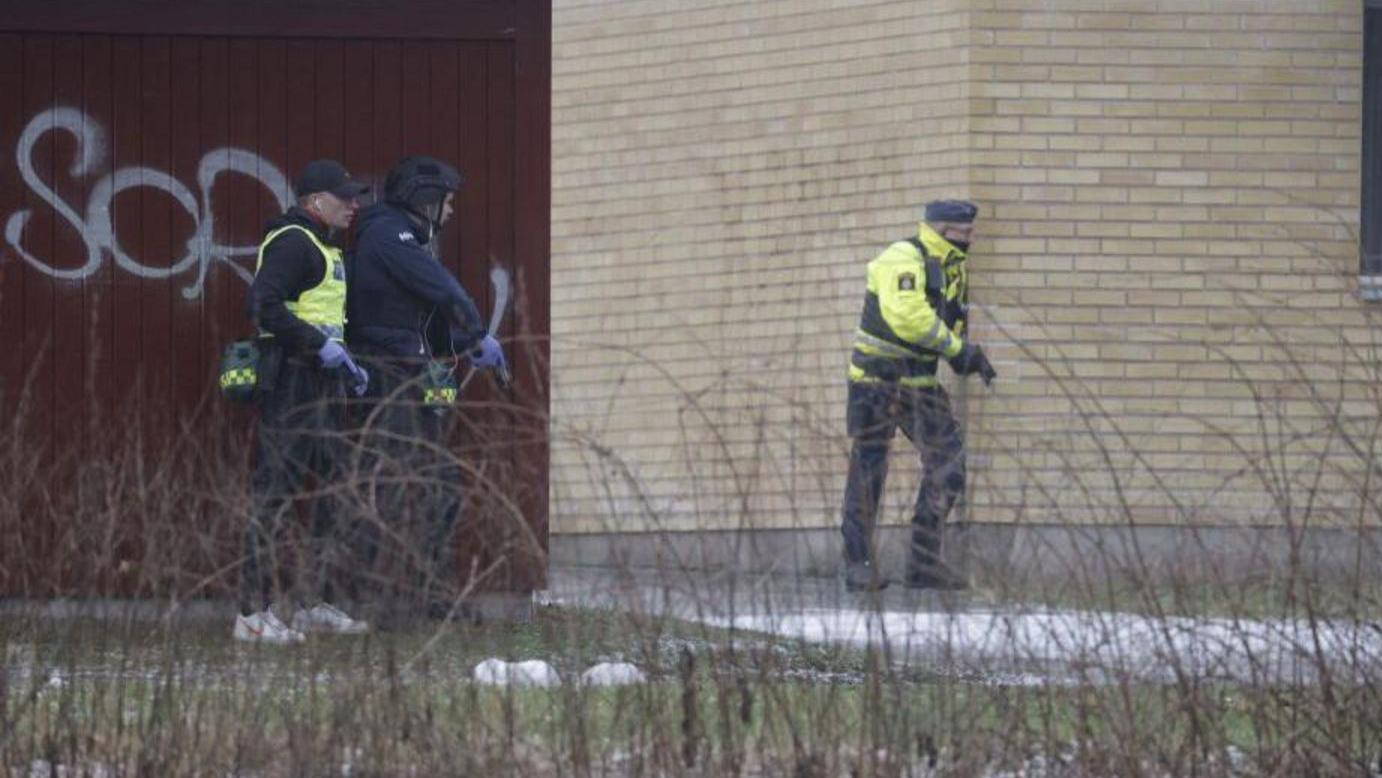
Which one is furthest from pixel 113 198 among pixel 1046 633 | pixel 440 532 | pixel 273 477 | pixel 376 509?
pixel 1046 633

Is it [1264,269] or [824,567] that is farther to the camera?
[1264,269]

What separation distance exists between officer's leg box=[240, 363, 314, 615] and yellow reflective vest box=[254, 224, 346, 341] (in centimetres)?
19

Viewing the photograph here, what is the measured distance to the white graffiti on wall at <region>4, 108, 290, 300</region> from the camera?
10.6 m

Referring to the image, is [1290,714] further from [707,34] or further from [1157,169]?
[707,34]

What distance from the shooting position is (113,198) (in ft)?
35.0

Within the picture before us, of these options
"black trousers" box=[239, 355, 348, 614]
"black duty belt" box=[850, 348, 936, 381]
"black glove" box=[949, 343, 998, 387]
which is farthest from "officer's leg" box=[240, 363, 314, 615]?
"black glove" box=[949, 343, 998, 387]

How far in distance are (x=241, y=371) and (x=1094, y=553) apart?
4341 mm

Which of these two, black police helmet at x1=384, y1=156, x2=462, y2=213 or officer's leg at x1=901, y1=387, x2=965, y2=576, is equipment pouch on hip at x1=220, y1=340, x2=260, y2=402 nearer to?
black police helmet at x1=384, y1=156, x2=462, y2=213

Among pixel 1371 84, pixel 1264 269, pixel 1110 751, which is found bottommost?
pixel 1110 751

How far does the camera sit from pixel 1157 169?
13305mm

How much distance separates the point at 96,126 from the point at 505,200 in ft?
5.24

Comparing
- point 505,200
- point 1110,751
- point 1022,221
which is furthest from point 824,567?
point 1022,221

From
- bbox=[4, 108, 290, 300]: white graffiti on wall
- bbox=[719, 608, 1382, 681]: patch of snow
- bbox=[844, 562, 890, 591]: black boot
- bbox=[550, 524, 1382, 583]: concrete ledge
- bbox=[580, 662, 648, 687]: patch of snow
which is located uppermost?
bbox=[4, 108, 290, 300]: white graffiti on wall

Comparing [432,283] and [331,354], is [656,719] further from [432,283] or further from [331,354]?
[432,283]
